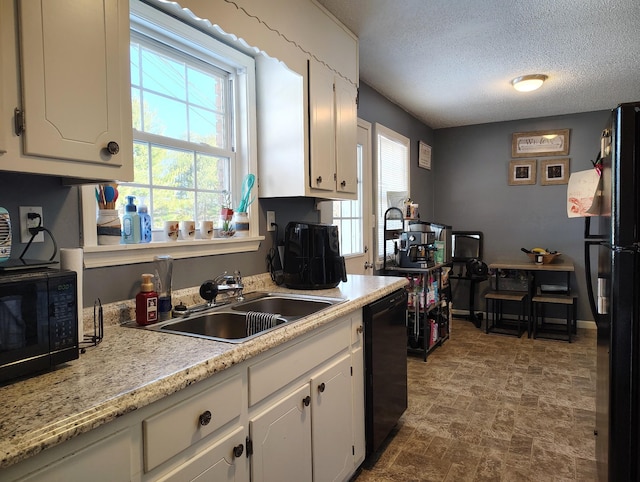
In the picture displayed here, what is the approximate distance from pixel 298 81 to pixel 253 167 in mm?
523

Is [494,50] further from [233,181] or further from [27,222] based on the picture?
[27,222]

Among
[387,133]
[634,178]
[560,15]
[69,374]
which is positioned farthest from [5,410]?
[387,133]

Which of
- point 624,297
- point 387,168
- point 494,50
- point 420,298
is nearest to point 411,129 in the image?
point 387,168

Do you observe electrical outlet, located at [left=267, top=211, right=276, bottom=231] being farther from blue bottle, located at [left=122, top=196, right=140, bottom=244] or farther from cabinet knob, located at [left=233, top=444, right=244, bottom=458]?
cabinet knob, located at [left=233, top=444, right=244, bottom=458]

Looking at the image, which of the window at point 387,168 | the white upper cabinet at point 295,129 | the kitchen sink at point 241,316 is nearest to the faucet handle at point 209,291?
the kitchen sink at point 241,316

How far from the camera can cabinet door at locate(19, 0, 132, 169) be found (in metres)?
1.04

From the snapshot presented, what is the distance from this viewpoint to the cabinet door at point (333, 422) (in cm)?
166

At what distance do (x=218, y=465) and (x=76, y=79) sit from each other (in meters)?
1.14

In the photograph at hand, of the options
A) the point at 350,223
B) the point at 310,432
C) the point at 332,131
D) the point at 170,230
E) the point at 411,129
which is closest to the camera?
the point at 310,432

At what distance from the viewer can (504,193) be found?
17.5ft

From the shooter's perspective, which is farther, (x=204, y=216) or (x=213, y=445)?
(x=204, y=216)

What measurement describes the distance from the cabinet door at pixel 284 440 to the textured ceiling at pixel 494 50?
2154 mm

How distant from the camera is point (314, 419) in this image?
1.64m

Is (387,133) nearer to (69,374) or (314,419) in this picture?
(314,419)
